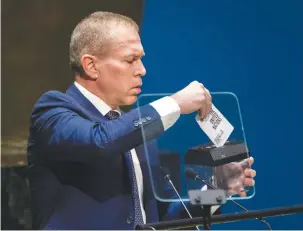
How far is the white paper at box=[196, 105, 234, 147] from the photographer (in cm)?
151

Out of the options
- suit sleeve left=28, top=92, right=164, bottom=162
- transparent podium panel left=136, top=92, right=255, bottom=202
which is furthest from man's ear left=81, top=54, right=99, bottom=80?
transparent podium panel left=136, top=92, right=255, bottom=202

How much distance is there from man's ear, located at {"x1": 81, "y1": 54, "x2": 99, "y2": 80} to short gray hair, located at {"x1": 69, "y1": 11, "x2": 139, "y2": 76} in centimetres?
2

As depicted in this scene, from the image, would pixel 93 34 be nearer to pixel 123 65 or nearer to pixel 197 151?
pixel 123 65

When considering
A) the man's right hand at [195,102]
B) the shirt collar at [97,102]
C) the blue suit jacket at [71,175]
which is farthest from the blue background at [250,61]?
the man's right hand at [195,102]

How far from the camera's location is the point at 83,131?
161cm

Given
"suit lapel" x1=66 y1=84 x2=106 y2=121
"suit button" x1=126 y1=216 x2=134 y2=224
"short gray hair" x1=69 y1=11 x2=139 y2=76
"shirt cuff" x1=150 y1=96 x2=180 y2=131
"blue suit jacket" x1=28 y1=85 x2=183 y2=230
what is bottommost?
"suit button" x1=126 y1=216 x2=134 y2=224

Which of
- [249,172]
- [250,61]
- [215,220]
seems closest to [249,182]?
[249,172]

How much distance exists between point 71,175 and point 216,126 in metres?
0.48

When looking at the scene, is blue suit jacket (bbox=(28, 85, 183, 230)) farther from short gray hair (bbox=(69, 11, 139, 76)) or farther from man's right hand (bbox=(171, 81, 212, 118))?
man's right hand (bbox=(171, 81, 212, 118))

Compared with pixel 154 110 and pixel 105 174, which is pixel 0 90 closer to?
pixel 105 174

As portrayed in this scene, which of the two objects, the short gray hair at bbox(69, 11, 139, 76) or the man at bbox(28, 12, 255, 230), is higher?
the short gray hair at bbox(69, 11, 139, 76)

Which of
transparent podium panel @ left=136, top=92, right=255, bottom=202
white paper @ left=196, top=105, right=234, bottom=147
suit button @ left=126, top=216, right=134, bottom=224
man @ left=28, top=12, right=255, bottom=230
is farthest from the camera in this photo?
suit button @ left=126, top=216, right=134, bottom=224

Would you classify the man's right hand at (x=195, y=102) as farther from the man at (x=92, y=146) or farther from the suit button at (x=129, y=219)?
the suit button at (x=129, y=219)

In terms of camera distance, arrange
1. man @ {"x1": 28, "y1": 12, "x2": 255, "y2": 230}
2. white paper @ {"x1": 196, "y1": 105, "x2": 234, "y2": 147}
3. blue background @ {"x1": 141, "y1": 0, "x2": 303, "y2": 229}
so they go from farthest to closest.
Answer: blue background @ {"x1": 141, "y1": 0, "x2": 303, "y2": 229}
man @ {"x1": 28, "y1": 12, "x2": 255, "y2": 230}
white paper @ {"x1": 196, "y1": 105, "x2": 234, "y2": 147}
